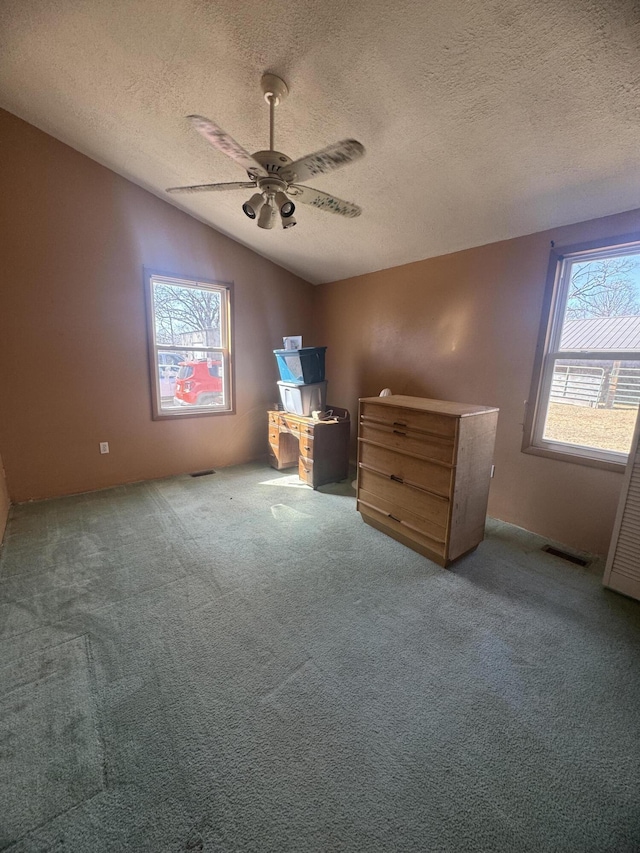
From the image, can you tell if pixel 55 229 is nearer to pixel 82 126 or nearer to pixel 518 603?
pixel 82 126

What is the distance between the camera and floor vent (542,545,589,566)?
232 cm

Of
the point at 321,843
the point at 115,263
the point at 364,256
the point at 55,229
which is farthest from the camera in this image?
the point at 364,256

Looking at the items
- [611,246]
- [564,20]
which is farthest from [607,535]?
[564,20]

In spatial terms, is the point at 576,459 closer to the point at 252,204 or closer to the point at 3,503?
the point at 252,204

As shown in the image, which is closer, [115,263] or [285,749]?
[285,749]

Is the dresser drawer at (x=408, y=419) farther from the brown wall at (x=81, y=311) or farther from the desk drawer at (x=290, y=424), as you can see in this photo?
the brown wall at (x=81, y=311)

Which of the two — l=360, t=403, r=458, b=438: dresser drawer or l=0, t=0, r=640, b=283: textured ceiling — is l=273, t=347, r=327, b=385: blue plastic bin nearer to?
l=360, t=403, r=458, b=438: dresser drawer

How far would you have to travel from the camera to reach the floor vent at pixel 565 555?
232 cm

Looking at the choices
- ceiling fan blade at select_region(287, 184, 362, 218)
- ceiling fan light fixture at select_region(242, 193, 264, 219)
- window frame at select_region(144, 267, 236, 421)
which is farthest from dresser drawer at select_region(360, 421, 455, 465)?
window frame at select_region(144, 267, 236, 421)

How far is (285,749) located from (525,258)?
3.23m

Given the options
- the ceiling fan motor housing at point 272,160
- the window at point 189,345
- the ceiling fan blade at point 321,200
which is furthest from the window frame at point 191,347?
the ceiling fan motor housing at point 272,160

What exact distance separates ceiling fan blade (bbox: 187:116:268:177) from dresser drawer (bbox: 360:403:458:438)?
1.62 meters

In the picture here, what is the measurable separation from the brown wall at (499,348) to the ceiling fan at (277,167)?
1460 mm

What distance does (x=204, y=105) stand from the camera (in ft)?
6.90
